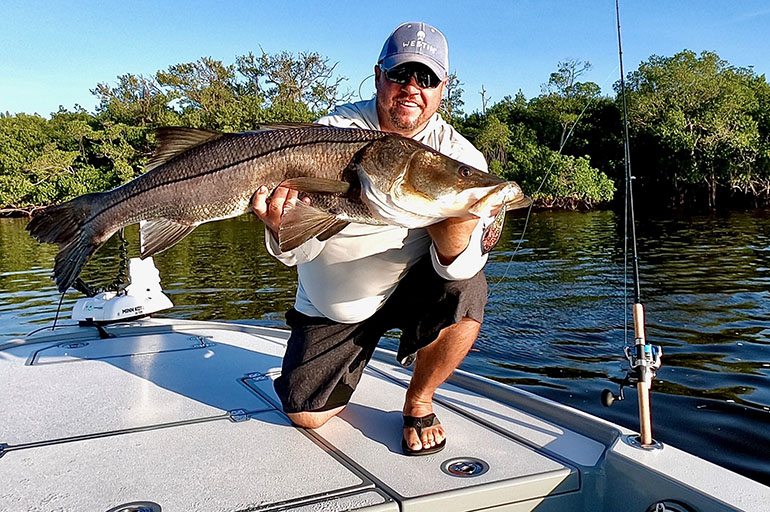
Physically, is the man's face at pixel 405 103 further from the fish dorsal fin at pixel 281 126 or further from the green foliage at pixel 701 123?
the green foliage at pixel 701 123

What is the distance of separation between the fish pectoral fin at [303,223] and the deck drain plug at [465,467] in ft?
3.30

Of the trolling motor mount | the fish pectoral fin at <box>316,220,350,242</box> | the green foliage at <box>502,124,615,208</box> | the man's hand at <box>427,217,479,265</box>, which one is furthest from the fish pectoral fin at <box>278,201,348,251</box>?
the green foliage at <box>502,124,615,208</box>

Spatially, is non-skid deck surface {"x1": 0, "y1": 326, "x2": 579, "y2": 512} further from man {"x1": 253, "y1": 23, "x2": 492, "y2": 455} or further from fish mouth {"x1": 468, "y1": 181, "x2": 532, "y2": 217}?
fish mouth {"x1": 468, "y1": 181, "x2": 532, "y2": 217}

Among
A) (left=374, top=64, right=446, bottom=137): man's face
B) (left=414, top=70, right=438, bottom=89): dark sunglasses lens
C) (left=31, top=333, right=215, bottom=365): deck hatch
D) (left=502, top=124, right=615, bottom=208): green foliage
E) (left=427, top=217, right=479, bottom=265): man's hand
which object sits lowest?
(left=31, top=333, right=215, bottom=365): deck hatch

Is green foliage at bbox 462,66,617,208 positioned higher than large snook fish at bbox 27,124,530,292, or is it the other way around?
green foliage at bbox 462,66,617,208

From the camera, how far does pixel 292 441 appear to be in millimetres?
2686

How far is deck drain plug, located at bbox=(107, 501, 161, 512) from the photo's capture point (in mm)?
2076

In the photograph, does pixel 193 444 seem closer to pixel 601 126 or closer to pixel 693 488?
pixel 693 488

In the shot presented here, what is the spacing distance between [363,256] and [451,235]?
562 mm

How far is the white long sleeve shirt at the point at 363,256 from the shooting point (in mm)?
2871

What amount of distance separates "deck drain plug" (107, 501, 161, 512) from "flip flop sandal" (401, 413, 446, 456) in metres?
0.97

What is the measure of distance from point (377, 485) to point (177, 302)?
980 cm

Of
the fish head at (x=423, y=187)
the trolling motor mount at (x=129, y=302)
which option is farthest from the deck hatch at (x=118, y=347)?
the fish head at (x=423, y=187)

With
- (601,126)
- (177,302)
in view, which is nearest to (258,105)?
(601,126)
